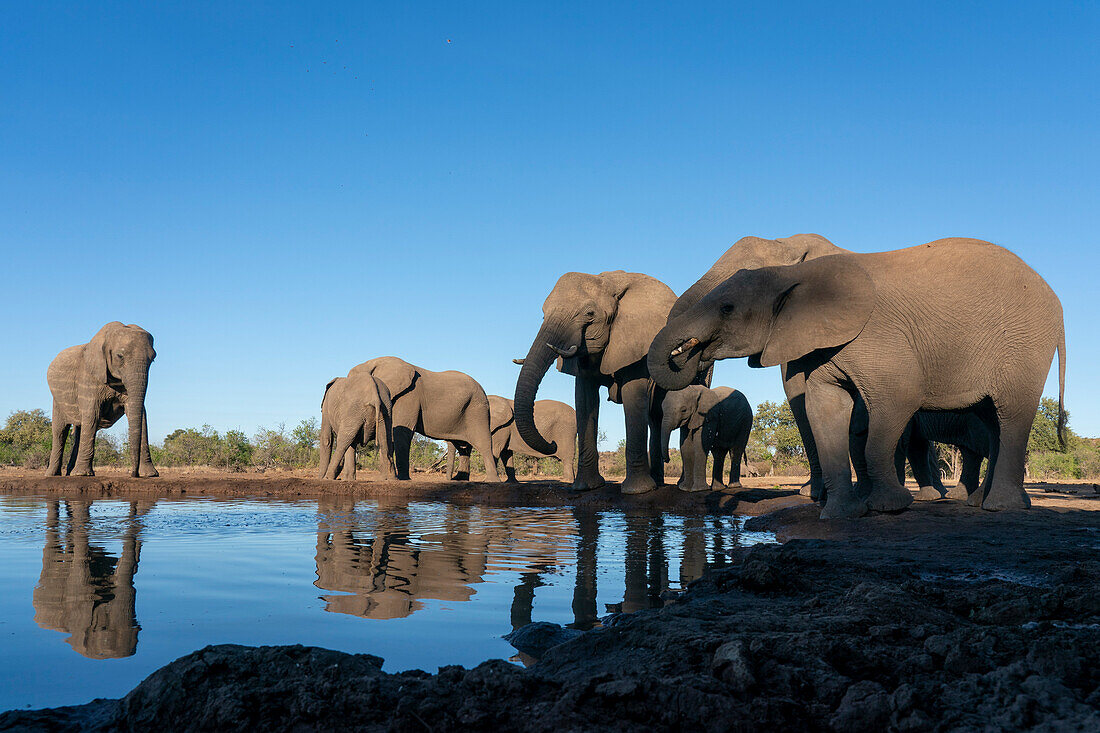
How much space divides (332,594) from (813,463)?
772cm

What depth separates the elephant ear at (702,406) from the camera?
543 inches

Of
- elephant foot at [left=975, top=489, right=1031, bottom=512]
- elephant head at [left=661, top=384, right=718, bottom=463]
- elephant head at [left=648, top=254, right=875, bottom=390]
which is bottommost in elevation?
elephant foot at [left=975, top=489, right=1031, bottom=512]

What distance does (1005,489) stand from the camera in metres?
7.15

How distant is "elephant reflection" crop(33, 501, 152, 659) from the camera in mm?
2908

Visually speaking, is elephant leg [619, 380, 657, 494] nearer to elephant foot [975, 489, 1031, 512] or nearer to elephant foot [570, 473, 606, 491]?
elephant foot [570, 473, 606, 491]

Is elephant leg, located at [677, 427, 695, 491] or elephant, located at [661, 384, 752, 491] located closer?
elephant leg, located at [677, 427, 695, 491]

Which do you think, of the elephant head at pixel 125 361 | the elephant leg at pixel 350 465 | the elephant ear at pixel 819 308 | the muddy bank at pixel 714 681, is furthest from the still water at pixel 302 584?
the elephant leg at pixel 350 465

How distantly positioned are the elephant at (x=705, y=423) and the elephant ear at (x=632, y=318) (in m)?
2.11

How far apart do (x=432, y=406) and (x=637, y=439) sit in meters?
10.1

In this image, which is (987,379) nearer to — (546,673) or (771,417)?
(546,673)

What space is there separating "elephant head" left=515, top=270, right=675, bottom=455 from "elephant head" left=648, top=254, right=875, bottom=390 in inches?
140

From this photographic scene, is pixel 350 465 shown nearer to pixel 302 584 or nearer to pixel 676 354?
pixel 676 354

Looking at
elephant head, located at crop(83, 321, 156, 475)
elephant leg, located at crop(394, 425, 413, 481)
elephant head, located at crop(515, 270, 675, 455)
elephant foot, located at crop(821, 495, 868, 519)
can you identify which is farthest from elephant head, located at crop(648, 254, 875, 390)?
elephant leg, located at crop(394, 425, 413, 481)

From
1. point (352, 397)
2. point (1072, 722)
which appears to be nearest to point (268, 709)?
point (1072, 722)
